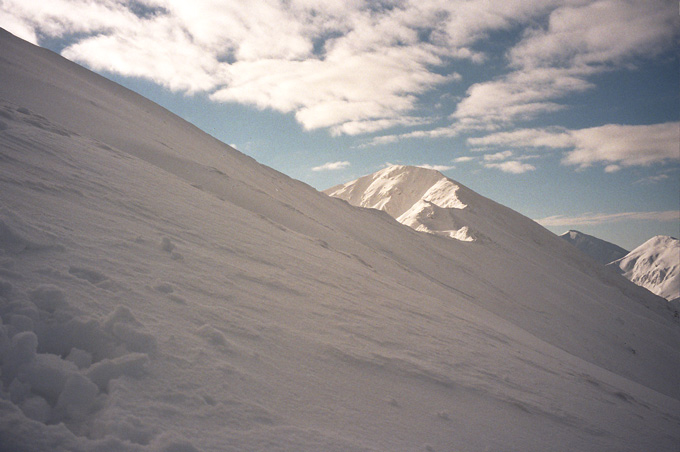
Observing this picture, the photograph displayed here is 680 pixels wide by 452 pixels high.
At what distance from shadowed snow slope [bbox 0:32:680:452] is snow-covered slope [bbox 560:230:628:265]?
8430 inches

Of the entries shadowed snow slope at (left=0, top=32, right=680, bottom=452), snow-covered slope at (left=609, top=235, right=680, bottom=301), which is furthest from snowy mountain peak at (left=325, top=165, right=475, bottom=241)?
snow-covered slope at (left=609, top=235, right=680, bottom=301)

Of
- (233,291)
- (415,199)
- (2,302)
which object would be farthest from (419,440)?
(415,199)

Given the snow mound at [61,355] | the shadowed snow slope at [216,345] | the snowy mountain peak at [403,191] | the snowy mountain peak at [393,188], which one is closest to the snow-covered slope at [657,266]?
the snowy mountain peak at [393,188]

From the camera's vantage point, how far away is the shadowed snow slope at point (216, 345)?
4.85 ft

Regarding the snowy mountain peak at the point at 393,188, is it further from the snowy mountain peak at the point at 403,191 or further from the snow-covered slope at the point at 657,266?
the snow-covered slope at the point at 657,266

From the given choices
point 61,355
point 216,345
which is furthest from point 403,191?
point 61,355

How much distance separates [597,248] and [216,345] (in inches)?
9413

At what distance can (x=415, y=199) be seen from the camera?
51125mm

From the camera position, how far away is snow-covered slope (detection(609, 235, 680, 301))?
4737 inches

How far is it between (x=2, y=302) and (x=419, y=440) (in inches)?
88.5

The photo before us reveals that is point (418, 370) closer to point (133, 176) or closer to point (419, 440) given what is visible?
point (419, 440)

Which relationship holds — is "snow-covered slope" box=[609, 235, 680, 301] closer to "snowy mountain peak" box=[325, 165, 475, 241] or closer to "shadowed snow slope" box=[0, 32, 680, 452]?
"snowy mountain peak" box=[325, 165, 475, 241]

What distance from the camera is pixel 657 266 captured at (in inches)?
5310

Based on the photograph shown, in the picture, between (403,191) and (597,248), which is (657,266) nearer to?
(597,248)
